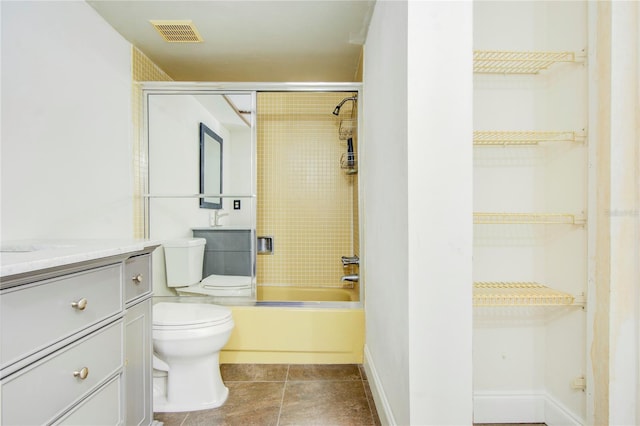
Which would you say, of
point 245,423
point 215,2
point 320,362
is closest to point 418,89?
point 215,2

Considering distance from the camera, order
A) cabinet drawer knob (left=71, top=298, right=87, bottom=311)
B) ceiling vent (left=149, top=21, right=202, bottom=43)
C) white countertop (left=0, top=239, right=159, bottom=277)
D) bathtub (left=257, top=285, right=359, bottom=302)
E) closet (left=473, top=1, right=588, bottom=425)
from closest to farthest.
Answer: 1. white countertop (left=0, top=239, right=159, bottom=277)
2. cabinet drawer knob (left=71, top=298, right=87, bottom=311)
3. closet (left=473, top=1, right=588, bottom=425)
4. ceiling vent (left=149, top=21, right=202, bottom=43)
5. bathtub (left=257, top=285, right=359, bottom=302)

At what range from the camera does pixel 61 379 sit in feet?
3.13

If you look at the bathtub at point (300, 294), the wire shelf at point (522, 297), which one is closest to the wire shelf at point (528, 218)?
the wire shelf at point (522, 297)

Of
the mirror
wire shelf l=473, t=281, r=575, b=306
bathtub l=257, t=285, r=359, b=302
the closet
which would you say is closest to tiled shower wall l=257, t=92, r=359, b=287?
bathtub l=257, t=285, r=359, b=302

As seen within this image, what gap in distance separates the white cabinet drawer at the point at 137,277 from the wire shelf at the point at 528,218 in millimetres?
1442

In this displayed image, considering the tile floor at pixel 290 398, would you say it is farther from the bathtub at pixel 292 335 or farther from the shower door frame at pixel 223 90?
the shower door frame at pixel 223 90

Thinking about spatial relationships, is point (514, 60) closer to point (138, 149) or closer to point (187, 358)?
point (187, 358)

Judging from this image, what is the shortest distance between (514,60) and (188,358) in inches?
84.0

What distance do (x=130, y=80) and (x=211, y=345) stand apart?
183 centimetres

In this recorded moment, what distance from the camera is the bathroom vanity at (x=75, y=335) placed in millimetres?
814

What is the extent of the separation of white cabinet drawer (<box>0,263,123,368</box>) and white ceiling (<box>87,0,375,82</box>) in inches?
62.4

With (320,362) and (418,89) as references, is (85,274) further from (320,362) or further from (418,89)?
(320,362)

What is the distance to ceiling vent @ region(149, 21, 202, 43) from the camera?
2.09 m

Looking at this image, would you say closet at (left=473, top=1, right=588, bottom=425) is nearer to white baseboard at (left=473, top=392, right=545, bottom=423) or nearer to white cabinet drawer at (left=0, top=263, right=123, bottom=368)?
white baseboard at (left=473, top=392, right=545, bottom=423)
